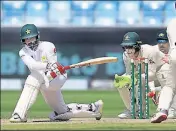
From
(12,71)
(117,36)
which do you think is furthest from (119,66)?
(12,71)

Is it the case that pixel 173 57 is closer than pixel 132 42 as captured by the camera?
Yes

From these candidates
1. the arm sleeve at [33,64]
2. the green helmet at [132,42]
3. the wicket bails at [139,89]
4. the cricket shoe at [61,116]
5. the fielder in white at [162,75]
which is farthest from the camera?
the fielder in white at [162,75]

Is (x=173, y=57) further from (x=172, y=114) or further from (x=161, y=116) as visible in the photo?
(x=172, y=114)

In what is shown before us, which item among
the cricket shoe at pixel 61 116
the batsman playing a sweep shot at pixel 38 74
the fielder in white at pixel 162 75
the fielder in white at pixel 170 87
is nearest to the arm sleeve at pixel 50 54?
the batsman playing a sweep shot at pixel 38 74

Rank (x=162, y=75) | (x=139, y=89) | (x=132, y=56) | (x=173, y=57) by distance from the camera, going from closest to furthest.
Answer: (x=173, y=57), (x=139, y=89), (x=132, y=56), (x=162, y=75)

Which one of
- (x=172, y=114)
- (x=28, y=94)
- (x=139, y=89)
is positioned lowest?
(x=172, y=114)

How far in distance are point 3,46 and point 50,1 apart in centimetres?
272

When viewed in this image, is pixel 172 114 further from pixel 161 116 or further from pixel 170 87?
pixel 161 116

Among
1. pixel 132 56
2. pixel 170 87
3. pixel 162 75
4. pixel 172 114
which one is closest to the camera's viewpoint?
pixel 170 87

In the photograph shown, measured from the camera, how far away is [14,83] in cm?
2908

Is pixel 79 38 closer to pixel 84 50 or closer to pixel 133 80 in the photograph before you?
pixel 84 50

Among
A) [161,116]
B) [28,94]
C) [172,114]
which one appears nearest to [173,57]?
[161,116]

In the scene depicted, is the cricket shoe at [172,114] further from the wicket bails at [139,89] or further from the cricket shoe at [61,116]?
the cricket shoe at [61,116]

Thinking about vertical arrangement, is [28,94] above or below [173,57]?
below
